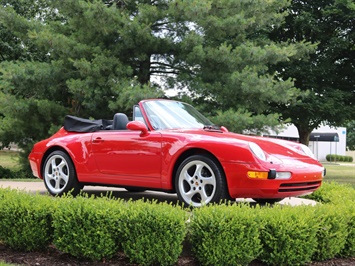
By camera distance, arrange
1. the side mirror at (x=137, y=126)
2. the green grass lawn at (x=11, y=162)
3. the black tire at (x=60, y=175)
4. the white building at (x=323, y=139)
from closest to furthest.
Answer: the side mirror at (x=137, y=126)
the black tire at (x=60, y=175)
the green grass lawn at (x=11, y=162)
the white building at (x=323, y=139)

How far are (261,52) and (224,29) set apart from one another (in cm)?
145

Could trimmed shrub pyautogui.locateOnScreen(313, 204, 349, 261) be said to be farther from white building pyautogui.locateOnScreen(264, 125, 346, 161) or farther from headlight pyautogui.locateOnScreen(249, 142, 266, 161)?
white building pyautogui.locateOnScreen(264, 125, 346, 161)

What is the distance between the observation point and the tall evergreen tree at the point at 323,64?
68.9ft

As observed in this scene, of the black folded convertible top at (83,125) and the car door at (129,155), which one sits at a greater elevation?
the black folded convertible top at (83,125)

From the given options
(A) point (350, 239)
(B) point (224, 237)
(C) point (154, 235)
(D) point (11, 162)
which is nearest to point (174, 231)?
(C) point (154, 235)

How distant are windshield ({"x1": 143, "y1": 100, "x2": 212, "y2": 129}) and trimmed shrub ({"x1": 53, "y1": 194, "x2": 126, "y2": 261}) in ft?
6.06

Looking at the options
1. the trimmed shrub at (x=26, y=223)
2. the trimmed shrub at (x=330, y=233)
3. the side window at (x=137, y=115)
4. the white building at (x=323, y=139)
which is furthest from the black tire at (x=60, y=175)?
the white building at (x=323, y=139)

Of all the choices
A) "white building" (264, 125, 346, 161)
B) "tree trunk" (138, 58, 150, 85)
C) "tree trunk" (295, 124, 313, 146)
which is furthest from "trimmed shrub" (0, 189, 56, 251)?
"white building" (264, 125, 346, 161)

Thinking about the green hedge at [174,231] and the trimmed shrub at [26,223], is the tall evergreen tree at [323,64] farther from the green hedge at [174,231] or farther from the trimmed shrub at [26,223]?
the trimmed shrub at [26,223]

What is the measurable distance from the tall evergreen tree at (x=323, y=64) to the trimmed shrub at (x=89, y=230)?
54.9 feet

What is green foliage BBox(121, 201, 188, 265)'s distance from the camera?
15.3 feet

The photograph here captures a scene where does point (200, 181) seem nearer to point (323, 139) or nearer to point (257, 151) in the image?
point (257, 151)

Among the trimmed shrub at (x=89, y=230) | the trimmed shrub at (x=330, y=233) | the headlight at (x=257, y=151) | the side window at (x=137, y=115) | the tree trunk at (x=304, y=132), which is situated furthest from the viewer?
the tree trunk at (x=304, y=132)

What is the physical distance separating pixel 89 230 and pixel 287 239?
200 centimetres
